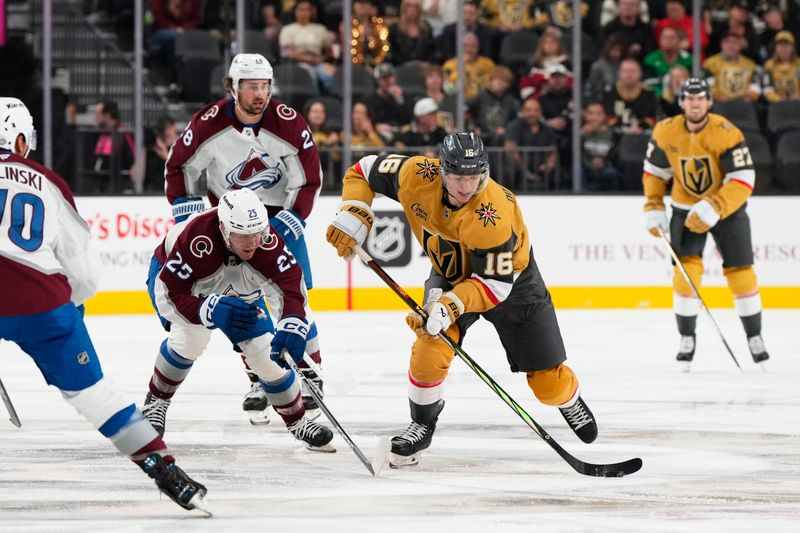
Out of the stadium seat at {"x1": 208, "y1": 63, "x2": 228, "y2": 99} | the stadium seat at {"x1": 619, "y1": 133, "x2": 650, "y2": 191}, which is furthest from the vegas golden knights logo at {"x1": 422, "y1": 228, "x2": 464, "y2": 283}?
the stadium seat at {"x1": 208, "y1": 63, "x2": 228, "y2": 99}

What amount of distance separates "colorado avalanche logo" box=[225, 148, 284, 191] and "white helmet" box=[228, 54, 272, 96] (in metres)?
0.29

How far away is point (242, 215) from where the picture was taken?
4059 millimetres

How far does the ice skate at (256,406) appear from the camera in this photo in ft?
16.5

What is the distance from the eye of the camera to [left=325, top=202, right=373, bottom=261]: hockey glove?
4.34 metres

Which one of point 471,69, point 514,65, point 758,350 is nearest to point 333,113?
point 471,69

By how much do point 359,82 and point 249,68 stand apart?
4.84 meters

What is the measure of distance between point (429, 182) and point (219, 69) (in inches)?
229

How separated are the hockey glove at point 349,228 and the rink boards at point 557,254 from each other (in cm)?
460

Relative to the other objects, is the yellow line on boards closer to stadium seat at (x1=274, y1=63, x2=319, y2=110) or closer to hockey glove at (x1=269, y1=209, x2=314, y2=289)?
stadium seat at (x1=274, y1=63, x2=319, y2=110)

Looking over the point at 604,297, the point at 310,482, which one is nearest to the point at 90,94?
the point at 604,297

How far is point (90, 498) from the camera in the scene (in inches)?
150

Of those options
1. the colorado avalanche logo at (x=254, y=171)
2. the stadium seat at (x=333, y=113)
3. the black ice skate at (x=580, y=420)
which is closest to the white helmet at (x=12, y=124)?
the colorado avalanche logo at (x=254, y=171)

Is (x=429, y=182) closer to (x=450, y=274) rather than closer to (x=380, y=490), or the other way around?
(x=450, y=274)

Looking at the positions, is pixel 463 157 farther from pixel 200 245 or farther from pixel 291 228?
pixel 291 228
